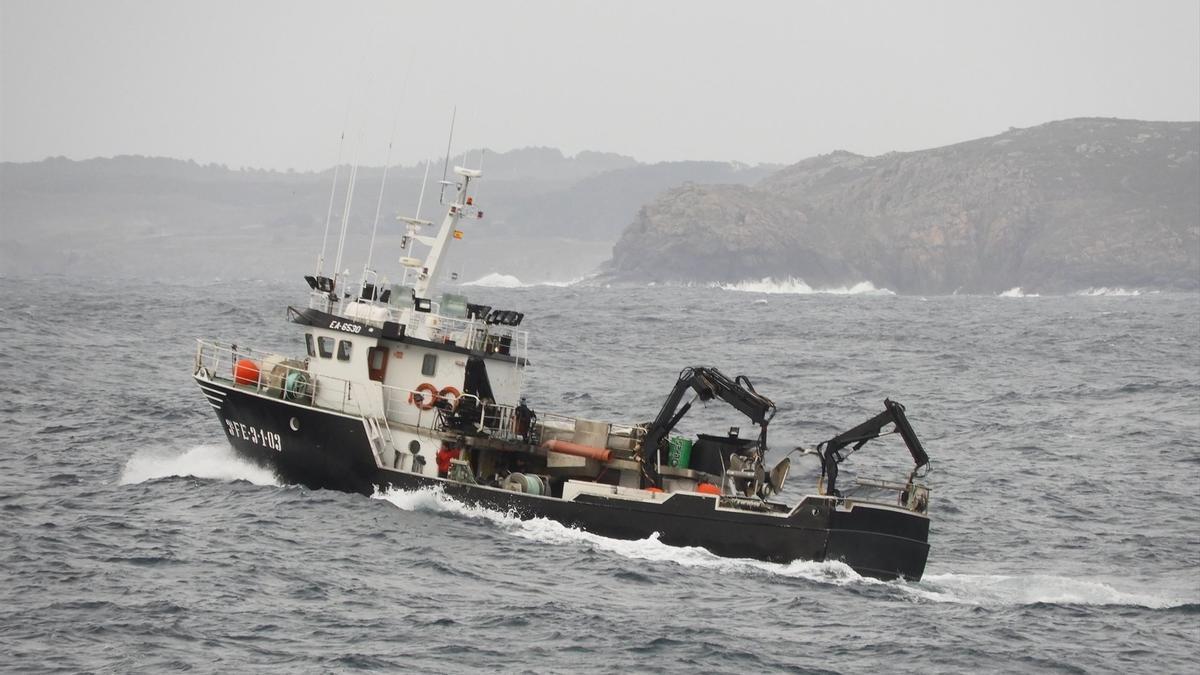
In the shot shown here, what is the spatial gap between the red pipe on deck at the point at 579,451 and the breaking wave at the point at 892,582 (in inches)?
90.9

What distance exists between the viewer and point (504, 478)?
103 feet

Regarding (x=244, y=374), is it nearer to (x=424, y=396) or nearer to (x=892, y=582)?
(x=424, y=396)

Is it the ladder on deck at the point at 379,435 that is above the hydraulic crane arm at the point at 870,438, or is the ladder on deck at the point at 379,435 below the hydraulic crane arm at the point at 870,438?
below

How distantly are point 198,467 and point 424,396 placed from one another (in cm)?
567

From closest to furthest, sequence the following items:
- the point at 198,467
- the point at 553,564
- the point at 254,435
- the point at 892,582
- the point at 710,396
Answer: the point at 553,564, the point at 892,582, the point at 710,396, the point at 254,435, the point at 198,467

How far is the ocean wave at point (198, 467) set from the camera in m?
32.4

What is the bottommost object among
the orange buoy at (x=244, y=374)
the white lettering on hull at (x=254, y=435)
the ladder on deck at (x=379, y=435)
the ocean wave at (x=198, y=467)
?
the ocean wave at (x=198, y=467)

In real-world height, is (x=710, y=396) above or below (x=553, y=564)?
above

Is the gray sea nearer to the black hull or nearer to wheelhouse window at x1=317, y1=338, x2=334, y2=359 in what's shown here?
the black hull

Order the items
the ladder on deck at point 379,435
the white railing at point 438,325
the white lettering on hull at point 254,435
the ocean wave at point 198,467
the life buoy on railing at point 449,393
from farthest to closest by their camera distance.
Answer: the ocean wave at point 198,467, the white railing at point 438,325, the white lettering on hull at point 254,435, the life buoy on railing at point 449,393, the ladder on deck at point 379,435

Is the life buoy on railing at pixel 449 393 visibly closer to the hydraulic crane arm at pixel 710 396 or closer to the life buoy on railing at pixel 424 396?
the life buoy on railing at pixel 424 396

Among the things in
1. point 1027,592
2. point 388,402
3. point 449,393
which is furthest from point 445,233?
point 1027,592

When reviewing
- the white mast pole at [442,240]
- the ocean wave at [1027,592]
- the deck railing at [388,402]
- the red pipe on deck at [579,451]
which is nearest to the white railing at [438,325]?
the white mast pole at [442,240]

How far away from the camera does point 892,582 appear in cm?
2758
